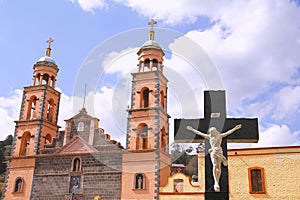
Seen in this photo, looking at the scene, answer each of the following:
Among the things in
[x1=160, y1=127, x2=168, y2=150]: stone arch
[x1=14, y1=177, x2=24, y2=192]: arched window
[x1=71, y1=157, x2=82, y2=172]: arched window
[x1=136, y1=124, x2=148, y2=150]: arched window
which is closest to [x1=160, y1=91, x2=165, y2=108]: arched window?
[x1=160, y1=127, x2=168, y2=150]: stone arch

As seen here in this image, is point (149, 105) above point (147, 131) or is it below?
above

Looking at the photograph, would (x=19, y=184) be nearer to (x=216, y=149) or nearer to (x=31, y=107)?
(x=31, y=107)

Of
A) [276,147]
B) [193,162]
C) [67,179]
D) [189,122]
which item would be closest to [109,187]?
[67,179]

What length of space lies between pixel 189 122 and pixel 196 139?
0.45 m

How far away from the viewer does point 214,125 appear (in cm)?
838

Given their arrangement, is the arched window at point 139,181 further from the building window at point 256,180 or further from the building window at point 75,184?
the building window at point 256,180

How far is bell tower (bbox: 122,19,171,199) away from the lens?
21172mm

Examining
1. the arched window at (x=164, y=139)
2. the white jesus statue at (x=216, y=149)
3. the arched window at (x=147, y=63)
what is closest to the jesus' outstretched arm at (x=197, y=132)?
the white jesus statue at (x=216, y=149)

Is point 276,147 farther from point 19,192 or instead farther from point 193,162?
point 193,162

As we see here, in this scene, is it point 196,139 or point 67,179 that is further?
point 67,179

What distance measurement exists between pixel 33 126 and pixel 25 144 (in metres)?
1.46

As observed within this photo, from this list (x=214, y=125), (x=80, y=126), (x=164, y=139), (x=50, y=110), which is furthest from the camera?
(x=50, y=110)

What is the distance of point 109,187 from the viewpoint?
71.5ft

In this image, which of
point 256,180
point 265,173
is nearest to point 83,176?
point 256,180
